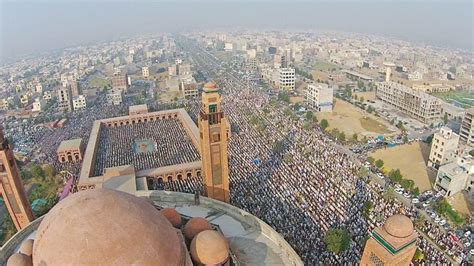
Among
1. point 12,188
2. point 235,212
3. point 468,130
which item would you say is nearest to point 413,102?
point 468,130

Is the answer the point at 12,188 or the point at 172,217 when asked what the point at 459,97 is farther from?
the point at 12,188

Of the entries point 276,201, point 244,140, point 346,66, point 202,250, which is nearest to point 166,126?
point 244,140

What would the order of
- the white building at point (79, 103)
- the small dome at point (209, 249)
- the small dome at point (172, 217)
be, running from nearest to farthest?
the small dome at point (209, 249), the small dome at point (172, 217), the white building at point (79, 103)

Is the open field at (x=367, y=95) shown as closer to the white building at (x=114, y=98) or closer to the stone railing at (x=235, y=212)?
the white building at (x=114, y=98)

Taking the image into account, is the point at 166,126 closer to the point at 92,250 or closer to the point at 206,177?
the point at 206,177

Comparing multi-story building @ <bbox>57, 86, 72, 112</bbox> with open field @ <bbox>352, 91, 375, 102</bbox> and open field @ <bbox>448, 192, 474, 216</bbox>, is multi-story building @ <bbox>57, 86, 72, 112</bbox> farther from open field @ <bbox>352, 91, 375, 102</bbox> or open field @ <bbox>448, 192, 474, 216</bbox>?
open field @ <bbox>448, 192, 474, 216</bbox>

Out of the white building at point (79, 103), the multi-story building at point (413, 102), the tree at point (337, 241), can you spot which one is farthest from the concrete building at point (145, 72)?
the tree at point (337, 241)
